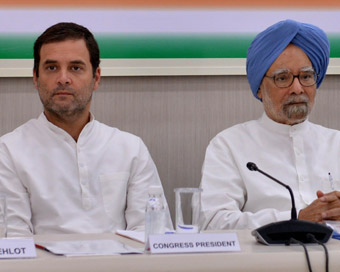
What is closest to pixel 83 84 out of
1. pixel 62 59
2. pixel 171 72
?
pixel 62 59

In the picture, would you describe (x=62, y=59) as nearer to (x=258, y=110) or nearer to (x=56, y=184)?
(x=56, y=184)

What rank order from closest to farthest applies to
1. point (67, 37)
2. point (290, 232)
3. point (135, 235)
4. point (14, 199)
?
point (290, 232), point (135, 235), point (14, 199), point (67, 37)

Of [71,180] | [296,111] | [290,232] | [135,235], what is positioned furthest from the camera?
[296,111]

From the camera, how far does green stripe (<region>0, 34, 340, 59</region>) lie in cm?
322

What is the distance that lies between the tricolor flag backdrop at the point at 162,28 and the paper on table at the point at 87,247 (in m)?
1.58

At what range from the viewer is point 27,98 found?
10.8 feet

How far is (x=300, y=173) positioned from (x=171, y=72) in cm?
86

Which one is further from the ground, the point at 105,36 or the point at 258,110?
Result: the point at 105,36

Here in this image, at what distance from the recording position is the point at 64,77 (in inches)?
111

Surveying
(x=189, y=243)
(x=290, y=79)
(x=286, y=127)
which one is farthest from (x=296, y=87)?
(x=189, y=243)

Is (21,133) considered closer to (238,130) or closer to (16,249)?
(238,130)

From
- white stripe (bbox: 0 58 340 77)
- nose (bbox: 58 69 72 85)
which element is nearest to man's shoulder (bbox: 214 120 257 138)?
white stripe (bbox: 0 58 340 77)

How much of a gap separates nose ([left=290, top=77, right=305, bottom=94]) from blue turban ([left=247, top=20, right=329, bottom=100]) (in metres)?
0.11

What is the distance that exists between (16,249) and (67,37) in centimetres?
153
